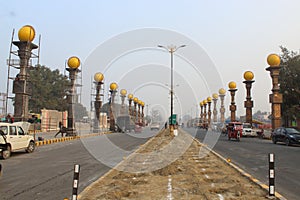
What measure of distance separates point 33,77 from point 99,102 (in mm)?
31874

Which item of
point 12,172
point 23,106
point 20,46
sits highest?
point 20,46

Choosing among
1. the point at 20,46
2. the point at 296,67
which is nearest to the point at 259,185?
the point at 20,46

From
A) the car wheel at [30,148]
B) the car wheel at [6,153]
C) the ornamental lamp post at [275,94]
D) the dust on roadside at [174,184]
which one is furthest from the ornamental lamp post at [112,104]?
the dust on roadside at [174,184]

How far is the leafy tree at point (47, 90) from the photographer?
221 ft

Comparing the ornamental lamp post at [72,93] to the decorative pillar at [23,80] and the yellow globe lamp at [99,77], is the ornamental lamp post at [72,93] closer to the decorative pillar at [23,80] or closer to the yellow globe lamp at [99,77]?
the decorative pillar at [23,80]

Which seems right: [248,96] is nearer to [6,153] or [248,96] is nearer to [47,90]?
[6,153]

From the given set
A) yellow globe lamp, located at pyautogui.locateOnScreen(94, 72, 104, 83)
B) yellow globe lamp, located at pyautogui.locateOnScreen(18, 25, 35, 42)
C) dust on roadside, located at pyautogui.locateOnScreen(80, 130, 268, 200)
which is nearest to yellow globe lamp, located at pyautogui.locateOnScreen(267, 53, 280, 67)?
yellow globe lamp, located at pyautogui.locateOnScreen(94, 72, 104, 83)

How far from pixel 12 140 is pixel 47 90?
55453mm

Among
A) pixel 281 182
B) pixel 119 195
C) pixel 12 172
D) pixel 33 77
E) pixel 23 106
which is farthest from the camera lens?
pixel 33 77

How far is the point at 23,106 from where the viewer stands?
24906 mm

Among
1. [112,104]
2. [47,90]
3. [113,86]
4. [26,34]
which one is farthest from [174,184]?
[47,90]

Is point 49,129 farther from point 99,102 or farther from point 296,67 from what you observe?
point 296,67

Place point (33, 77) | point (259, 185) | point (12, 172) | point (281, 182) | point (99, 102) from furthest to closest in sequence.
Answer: point (33, 77), point (99, 102), point (12, 172), point (281, 182), point (259, 185)

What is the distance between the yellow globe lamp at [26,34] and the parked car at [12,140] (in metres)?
11.6
